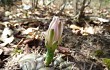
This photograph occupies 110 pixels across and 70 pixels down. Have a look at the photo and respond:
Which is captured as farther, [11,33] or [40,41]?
[11,33]

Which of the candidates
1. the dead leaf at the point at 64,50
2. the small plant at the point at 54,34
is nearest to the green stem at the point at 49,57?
the small plant at the point at 54,34

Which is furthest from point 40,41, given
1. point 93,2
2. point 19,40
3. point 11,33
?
point 93,2

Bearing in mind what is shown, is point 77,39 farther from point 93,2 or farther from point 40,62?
point 93,2

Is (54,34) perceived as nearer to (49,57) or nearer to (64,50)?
(49,57)

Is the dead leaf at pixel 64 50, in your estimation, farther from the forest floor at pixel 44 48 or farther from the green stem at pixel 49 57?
the green stem at pixel 49 57

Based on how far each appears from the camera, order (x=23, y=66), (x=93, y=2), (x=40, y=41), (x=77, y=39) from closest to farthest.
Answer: (x=23, y=66), (x=40, y=41), (x=77, y=39), (x=93, y=2)

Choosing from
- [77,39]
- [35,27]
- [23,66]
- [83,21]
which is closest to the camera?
[23,66]

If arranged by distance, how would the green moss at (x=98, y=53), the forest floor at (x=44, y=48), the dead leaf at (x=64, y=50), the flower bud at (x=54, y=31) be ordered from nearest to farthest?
the flower bud at (x=54, y=31), the forest floor at (x=44, y=48), the dead leaf at (x=64, y=50), the green moss at (x=98, y=53)

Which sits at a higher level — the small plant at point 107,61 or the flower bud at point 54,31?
the flower bud at point 54,31

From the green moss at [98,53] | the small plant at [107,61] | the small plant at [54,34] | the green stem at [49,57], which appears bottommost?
the green moss at [98,53]
